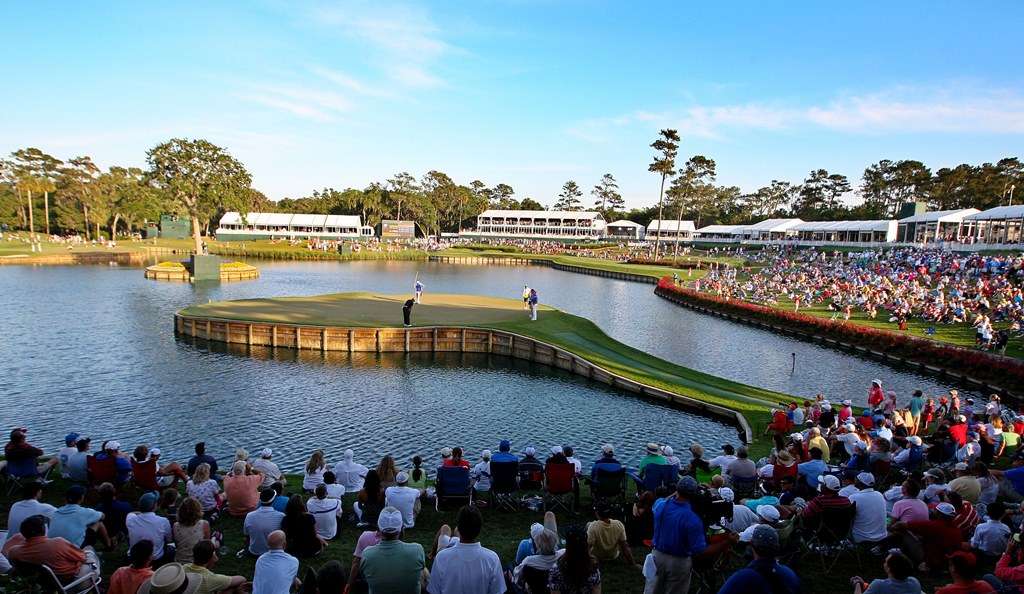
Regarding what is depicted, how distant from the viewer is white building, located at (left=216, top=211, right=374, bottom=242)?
133m

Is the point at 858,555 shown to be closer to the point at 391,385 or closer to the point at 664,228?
the point at 391,385

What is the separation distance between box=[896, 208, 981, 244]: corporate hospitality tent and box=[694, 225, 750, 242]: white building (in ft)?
136

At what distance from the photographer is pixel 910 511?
27.7ft

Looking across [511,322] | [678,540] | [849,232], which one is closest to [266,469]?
[678,540]

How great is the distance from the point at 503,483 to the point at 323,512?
3.59 m

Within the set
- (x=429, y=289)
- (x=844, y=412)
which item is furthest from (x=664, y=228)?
(x=844, y=412)

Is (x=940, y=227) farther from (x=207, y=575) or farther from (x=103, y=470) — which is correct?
(x=207, y=575)

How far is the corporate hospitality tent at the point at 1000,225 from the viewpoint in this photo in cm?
6007

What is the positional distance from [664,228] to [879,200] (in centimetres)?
4878

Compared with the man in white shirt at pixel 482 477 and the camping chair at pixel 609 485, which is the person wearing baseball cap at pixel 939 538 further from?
the man in white shirt at pixel 482 477

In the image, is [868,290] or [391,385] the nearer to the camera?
[391,385]

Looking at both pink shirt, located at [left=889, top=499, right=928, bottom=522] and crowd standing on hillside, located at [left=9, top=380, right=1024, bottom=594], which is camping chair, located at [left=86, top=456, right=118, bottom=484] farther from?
pink shirt, located at [left=889, top=499, right=928, bottom=522]

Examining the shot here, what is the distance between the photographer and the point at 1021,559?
22.7ft

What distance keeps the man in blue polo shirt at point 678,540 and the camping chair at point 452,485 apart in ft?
16.8
